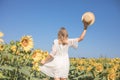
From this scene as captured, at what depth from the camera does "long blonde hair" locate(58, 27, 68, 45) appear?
691 centimetres

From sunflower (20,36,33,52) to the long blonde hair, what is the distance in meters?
0.76

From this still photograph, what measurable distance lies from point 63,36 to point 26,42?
1.00 metres

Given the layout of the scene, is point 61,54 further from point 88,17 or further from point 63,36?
point 88,17

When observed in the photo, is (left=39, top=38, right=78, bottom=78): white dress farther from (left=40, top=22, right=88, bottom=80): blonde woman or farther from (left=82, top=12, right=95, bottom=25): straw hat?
(left=82, top=12, right=95, bottom=25): straw hat

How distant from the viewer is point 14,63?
5.80 metres

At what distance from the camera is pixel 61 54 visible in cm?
697

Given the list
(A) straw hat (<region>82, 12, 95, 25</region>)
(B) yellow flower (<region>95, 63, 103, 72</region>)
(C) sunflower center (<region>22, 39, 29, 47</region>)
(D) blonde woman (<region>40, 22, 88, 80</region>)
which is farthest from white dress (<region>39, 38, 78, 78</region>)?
(B) yellow flower (<region>95, 63, 103, 72</region>)

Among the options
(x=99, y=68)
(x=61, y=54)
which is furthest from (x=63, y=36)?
(x=99, y=68)

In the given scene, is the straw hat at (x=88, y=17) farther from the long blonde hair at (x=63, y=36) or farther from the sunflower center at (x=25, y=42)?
the sunflower center at (x=25, y=42)

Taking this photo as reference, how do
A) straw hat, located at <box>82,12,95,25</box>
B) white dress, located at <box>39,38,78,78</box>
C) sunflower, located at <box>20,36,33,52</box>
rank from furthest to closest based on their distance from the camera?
white dress, located at <box>39,38,78,78</box> < straw hat, located at <box>82,12,95,25</box> < sunflower, located at <box>20,36,33,52</box>

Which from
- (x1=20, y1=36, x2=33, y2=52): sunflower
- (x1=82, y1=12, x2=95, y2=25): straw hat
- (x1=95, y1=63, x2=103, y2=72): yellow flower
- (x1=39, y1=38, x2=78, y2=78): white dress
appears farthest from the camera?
(x1=95, y1=63, x2=103, y2=72): yellow flower

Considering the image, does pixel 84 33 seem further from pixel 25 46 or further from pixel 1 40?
pixel 1 40

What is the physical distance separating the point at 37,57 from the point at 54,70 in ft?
1.92

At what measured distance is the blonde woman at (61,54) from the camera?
6906 mm
